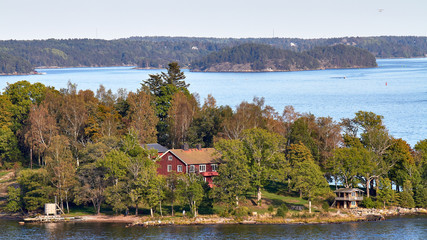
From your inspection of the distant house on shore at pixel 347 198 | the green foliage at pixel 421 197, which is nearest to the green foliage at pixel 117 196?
the distant house on shore at pixel 347 198

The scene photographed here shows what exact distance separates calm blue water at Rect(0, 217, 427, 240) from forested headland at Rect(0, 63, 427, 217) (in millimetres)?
3819

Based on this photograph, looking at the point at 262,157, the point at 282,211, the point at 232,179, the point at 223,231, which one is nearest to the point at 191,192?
the point at 232,179

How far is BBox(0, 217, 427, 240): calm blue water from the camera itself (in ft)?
220

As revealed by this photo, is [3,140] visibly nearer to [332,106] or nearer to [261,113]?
[261,113]

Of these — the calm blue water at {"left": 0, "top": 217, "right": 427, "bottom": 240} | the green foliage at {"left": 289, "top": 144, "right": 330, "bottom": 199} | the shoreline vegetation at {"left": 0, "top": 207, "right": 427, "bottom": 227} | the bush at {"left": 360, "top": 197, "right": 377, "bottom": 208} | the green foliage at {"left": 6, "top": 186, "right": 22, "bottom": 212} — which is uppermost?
the green foliage at {"left": 289, "top": 144, "right": 330, "bottom": 199}

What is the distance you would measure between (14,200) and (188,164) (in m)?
24.1

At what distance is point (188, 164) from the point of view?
83438mm

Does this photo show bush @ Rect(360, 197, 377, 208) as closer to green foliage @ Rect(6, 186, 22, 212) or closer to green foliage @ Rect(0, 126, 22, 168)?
green foliage @ Rect(6, 186, 22, 212)

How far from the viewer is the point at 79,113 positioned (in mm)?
97688

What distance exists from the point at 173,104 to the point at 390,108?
102456 mm

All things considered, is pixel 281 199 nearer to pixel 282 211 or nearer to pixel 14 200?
pixel 282 211

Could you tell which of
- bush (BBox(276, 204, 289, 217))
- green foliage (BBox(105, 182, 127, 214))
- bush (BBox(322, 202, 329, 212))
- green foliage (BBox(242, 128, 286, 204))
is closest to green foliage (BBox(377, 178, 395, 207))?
bush (BBox(322, 202, 329, 212))

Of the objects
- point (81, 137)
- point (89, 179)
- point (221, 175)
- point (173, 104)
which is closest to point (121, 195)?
point (89, 179)

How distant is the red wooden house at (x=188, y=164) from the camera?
83.7m
